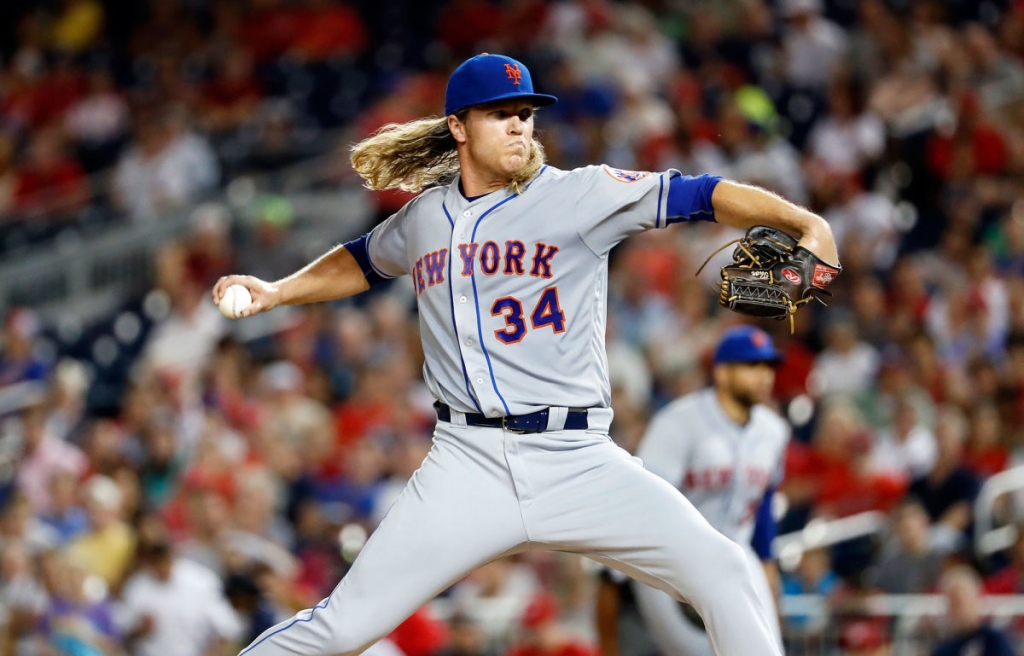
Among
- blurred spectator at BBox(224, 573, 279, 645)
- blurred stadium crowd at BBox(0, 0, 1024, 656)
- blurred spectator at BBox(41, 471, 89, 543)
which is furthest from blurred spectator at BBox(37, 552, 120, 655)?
blurred spectator at BBox(41, 471, 89, 543)

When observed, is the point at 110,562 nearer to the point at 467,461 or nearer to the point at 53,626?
the point at 53,626

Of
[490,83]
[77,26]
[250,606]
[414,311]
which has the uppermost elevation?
[77,26]

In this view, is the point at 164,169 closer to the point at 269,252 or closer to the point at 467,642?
the point at 269,252

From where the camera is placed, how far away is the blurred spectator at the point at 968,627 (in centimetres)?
673

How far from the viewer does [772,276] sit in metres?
3.79

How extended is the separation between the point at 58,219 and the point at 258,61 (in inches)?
96.7

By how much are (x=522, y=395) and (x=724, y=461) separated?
1.85 meters

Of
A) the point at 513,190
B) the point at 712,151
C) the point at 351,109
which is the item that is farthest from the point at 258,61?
the point at 513,190

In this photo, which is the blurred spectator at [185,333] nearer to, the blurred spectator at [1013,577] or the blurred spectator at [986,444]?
the blurred spectator at [986,444]

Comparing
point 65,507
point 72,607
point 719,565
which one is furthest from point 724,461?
point 65,507

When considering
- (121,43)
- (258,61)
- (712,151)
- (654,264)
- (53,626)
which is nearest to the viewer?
(53,626)

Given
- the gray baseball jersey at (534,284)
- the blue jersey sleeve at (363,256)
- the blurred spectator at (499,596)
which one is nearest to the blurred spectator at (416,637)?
the blurred spectator at (499,596)

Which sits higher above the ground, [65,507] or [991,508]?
[65,507]

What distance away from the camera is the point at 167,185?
1267 centimetres
